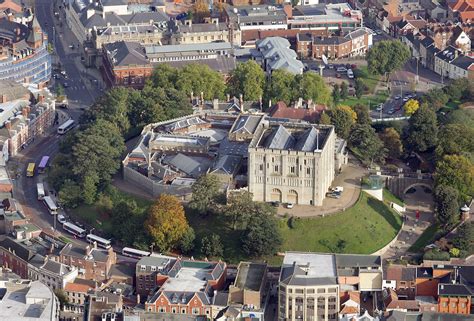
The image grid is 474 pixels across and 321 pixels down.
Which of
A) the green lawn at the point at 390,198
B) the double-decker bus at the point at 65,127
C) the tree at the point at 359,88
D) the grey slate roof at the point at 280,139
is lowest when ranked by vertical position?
the tree at the point at 359,88

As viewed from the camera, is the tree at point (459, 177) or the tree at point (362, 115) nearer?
the tree at point (459, 177)

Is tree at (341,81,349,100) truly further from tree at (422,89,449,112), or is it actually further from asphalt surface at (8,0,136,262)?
asphalt surface at (8,0,136,262)

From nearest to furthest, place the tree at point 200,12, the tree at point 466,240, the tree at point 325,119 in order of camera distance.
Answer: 1. the tree at point 466,240
2. the tree at point 325,119
3. the tree at point 200,12

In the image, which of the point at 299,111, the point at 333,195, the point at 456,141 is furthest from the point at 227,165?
the point at 456,141

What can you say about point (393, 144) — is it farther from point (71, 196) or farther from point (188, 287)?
point (188, 287)

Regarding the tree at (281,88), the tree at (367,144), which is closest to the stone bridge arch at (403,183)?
the tree at (367,144)

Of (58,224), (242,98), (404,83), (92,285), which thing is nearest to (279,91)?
(242,98)

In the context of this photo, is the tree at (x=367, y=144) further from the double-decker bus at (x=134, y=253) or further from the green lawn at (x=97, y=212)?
the double-decker bus at (x=134, y=253)

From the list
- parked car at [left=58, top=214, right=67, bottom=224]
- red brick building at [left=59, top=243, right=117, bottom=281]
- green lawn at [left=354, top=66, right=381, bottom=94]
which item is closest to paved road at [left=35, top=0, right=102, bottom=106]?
green lawn at [left=354, top=66, right=381, bottom=94]
